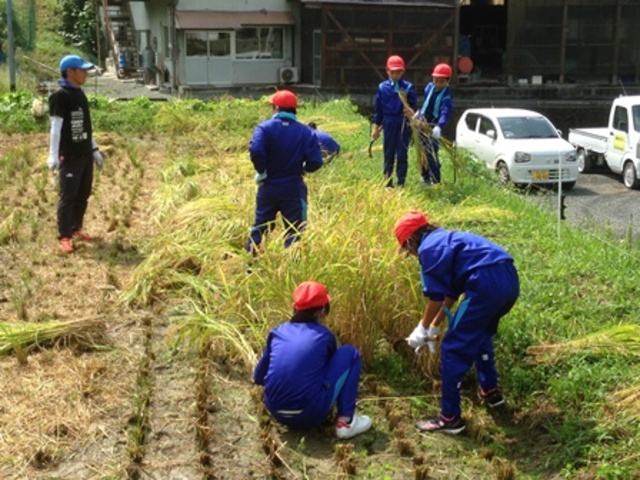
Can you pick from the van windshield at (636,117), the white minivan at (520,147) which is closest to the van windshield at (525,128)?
the white minivan at (520,147)

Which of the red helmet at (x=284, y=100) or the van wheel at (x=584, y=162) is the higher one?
the red helmet at (x=284, y=100)

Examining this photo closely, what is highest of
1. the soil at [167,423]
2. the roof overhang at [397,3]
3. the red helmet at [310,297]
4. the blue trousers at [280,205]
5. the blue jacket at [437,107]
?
the roof overhang at [397,3]

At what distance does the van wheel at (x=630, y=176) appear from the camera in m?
16.4

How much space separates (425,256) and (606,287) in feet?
7.23

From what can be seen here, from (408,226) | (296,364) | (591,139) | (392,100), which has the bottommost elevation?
(296,364)

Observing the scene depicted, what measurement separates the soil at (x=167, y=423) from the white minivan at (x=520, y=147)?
1011 centimetres

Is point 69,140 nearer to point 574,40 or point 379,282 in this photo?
point 379,282

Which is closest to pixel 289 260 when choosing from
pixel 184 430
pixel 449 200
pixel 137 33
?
pixel 184 430

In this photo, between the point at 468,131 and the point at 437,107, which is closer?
the point at 437,107

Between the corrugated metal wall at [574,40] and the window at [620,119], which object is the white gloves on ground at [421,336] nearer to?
the window at [620,119]

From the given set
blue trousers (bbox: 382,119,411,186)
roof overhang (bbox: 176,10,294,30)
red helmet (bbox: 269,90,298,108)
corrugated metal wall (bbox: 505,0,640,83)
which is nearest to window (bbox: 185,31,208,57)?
roof overhang (bbox: 176,10,294,30)

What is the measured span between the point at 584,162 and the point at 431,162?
9288 millimetres

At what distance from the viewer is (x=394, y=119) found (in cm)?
1008

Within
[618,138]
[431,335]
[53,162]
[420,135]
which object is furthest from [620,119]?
[431,335]
